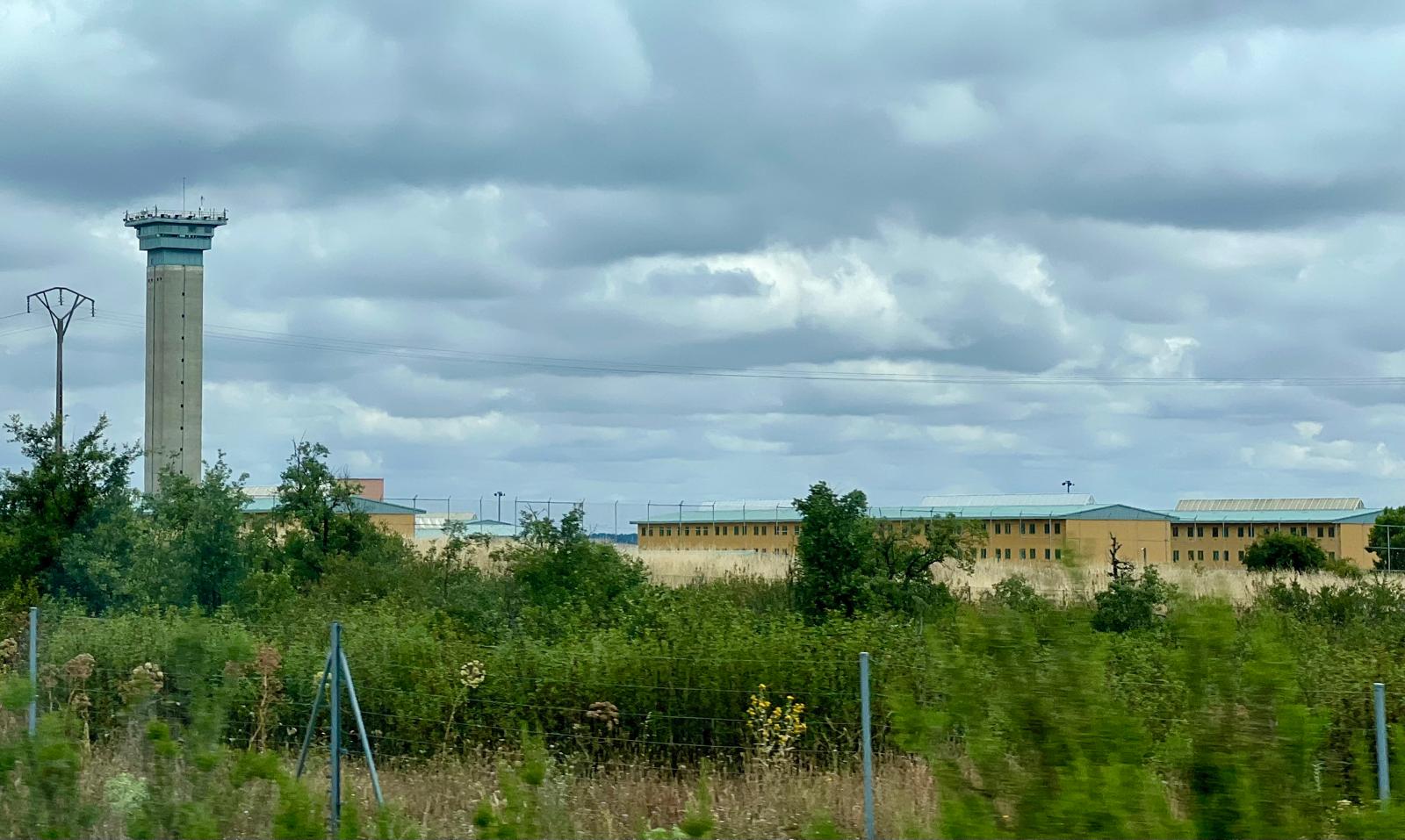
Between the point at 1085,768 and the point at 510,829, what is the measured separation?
227cm

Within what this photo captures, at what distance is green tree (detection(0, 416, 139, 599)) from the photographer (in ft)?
74.3

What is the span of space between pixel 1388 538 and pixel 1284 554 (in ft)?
26.1

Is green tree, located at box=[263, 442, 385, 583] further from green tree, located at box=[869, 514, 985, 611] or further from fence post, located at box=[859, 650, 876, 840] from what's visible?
fence post, located at box=[859, 650, 876, 840]

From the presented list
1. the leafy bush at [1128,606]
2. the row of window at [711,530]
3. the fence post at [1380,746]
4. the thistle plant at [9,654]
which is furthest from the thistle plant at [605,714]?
the row of window at [711,530]

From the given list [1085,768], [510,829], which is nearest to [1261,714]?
[1085,768]

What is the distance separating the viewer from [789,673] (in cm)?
1295

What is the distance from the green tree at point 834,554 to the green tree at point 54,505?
11.0m

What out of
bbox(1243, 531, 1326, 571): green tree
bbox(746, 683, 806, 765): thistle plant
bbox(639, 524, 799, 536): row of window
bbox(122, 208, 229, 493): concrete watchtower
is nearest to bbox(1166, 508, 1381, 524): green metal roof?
Result: bbox(1243, 531, 1326, 571): green tree

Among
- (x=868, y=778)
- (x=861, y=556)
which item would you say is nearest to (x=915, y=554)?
(x=861, y=556)

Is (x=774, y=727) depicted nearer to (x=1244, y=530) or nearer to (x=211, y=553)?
(x=211, y=553)

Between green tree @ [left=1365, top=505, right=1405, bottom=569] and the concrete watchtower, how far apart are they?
70.7 meters

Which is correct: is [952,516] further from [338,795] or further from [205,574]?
[338,795]

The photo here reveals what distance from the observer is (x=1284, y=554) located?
62156 mm

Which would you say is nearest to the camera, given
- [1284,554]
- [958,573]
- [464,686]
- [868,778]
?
[868,778]
